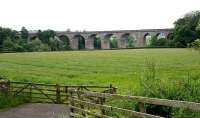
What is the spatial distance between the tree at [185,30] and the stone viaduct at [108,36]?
328 inches

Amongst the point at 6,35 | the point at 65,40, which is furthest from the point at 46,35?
the point at 6,35

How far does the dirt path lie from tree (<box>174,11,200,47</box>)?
82.9m

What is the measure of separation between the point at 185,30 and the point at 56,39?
52389 mm

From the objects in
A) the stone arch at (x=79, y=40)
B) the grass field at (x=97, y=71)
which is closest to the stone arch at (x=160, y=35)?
the stone arch at (x=79, y=40)

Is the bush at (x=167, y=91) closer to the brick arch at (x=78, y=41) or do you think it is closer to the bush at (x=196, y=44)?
the bush at (x=196, y=44)

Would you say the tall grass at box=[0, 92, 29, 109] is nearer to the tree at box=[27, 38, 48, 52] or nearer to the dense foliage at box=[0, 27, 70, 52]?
the dense foliage at box=[0, 27, 70, 52]

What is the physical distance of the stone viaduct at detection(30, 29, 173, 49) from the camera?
12356cm

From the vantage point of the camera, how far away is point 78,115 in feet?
40.5

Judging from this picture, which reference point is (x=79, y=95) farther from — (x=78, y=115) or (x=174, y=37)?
(x=174, y=37)

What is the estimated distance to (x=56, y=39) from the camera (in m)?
139

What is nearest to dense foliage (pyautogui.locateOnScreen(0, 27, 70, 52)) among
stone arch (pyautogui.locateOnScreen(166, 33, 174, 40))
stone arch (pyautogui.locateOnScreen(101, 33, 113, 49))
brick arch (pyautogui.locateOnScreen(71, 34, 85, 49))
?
brick arch (pyautogui.locateOnScreen(71, 34, 85, 49))

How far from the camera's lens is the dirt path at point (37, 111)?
16.8 m

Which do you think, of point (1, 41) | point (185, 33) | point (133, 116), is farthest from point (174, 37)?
point (133, 116)

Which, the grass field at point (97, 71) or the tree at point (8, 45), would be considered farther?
the tree at point (8, 45)
